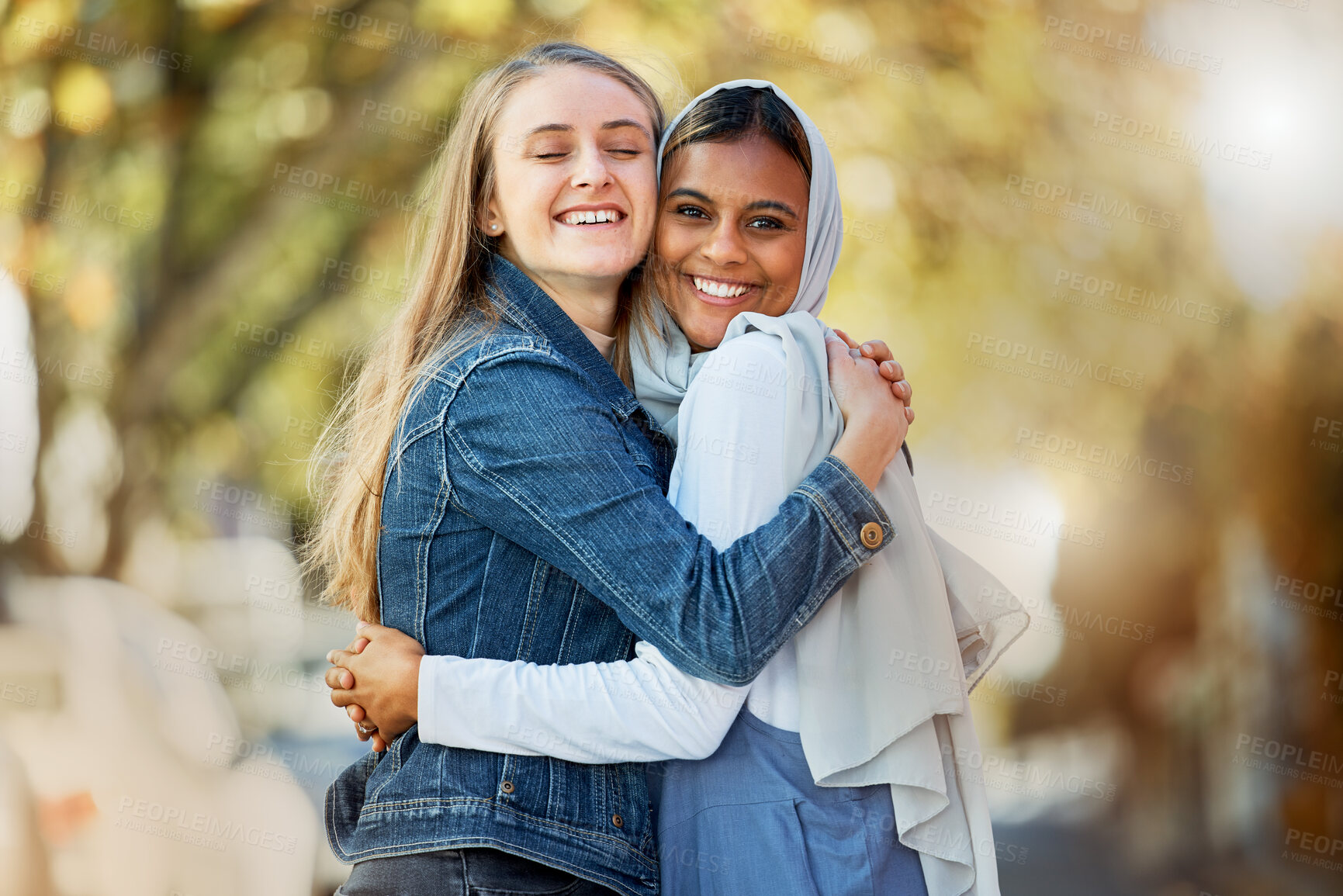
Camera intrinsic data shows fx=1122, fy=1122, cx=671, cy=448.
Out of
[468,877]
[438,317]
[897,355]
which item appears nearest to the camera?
[468,877]

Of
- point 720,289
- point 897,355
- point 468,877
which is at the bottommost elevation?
point 468,877


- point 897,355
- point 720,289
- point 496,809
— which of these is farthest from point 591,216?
point 897,355

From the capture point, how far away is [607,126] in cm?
200

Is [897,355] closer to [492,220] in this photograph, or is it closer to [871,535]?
[492,220]

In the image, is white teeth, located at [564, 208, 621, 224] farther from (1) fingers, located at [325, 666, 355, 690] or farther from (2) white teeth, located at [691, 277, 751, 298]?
(1) fingers, located at [325, 666, 355, 690]

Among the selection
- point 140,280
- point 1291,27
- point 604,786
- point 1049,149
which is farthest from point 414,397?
point 1291,27

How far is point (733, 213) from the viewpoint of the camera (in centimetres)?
205

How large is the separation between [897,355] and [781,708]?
4.38 metres

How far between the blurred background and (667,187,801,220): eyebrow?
2.51 meters

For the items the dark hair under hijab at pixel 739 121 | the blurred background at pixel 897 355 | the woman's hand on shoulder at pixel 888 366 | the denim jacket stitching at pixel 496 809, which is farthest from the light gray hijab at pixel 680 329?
the blurred background at pixel 897 355

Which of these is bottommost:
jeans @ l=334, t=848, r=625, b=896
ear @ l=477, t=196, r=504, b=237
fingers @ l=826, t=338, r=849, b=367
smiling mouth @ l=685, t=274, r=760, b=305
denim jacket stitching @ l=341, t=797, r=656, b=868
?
jeans @ l=334, t=848, r=625, b=896

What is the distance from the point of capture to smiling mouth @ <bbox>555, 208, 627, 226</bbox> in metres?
1.95

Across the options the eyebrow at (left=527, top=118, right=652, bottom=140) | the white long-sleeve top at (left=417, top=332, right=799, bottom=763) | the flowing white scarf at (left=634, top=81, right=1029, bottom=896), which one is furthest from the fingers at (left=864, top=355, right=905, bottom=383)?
the eyebrow at (left=527, top=118, right=652, bottom=140)

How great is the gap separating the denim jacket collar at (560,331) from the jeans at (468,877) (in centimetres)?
69
